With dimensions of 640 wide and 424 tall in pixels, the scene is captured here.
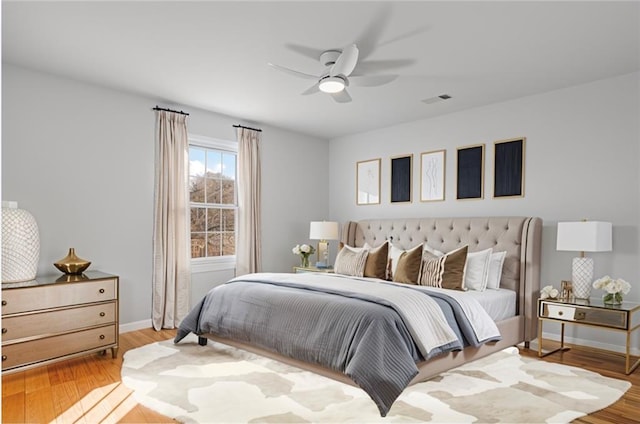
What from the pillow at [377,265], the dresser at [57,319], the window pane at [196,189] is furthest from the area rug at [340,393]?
the window pane at [196,189]

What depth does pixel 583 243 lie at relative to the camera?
3.93m

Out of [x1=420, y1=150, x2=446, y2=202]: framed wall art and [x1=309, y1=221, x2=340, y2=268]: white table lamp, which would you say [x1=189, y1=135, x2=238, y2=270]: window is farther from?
[x1=420, y1=150, x2=446, y2=202]: framed wall art

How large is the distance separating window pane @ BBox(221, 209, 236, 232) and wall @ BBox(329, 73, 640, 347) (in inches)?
97.1

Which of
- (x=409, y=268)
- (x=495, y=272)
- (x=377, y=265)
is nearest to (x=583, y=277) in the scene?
(x=495, y=272)

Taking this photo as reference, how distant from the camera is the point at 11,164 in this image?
4.04 metres

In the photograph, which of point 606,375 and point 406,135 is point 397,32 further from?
point 606,375

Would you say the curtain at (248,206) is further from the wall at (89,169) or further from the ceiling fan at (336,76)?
the ceiling fan at (336,76)

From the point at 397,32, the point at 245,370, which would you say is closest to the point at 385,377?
the point at 245,370

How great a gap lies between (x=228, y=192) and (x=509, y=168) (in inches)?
136

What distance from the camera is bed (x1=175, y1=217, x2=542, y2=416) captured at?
9.82 feet

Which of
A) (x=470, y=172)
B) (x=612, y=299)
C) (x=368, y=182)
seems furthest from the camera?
(x=368, y=182)

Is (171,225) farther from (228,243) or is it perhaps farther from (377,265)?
(377,265)

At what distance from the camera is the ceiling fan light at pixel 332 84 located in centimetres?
357

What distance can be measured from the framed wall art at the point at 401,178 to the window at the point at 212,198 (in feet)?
7.03
